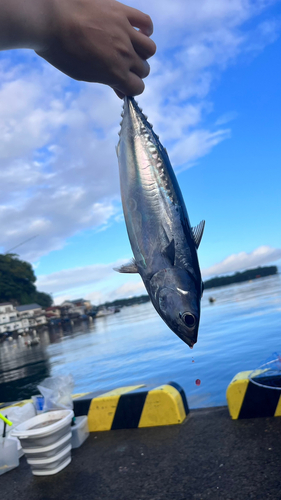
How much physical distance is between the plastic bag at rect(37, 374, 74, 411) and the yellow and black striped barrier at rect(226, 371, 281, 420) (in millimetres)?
2311

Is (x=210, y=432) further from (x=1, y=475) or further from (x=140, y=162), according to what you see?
(x=140, y=162)

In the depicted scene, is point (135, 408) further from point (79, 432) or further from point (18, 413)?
point (18, 413)

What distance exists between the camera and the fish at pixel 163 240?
124cm

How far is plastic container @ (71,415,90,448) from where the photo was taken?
202 inches

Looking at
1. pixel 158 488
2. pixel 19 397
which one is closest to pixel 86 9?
pixel 158 488

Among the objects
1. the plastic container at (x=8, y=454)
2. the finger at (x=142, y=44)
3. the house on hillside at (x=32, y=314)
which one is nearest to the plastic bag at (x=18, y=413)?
the plastic container at (x=8, y=454)

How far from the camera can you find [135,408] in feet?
17.5

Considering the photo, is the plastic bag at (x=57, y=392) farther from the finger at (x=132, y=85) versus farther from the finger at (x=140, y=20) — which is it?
the finger at (x=140, y=20)

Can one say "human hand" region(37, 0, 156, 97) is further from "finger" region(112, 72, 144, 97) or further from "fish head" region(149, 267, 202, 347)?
"fish head" region(149, 267, 202, 347)

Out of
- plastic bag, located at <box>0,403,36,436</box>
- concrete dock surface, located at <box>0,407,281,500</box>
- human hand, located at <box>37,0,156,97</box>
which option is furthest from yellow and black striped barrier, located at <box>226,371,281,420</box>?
human hand, located at <box>37,0,156,97</box>

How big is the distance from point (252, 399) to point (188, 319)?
4.19 m

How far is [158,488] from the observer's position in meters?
3.70

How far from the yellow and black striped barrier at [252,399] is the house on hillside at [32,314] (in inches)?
3406

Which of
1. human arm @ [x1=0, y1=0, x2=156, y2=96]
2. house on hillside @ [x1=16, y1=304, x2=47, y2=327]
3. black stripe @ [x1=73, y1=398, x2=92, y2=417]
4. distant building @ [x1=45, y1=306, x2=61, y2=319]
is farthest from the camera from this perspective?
distant building @ [x1=45, y1=306, x2=61, y2=319]
